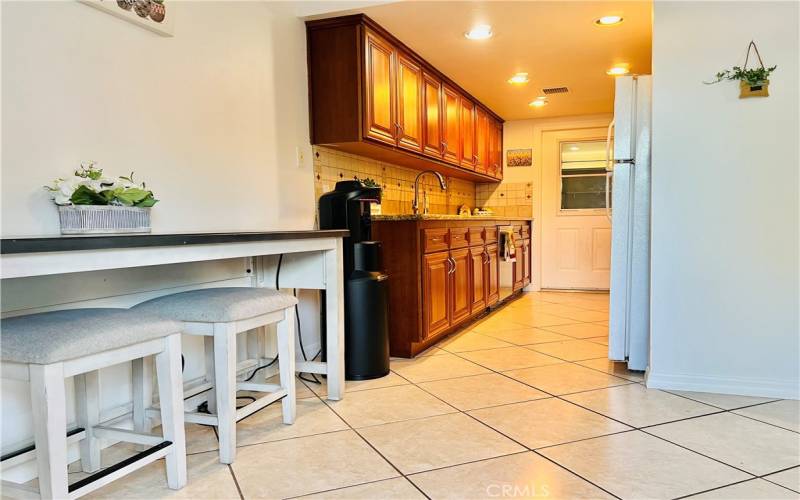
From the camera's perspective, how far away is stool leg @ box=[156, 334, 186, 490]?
154cm

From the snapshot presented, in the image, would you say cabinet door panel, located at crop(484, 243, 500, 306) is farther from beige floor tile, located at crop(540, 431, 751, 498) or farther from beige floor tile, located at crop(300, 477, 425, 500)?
beige floor tile, located at crop(300, 477, 425, 500)

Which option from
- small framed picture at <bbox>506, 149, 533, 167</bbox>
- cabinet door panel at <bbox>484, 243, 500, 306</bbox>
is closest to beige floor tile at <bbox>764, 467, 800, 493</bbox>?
cabinet door panel at <bbox>484, 243, 500, 306</bbox>

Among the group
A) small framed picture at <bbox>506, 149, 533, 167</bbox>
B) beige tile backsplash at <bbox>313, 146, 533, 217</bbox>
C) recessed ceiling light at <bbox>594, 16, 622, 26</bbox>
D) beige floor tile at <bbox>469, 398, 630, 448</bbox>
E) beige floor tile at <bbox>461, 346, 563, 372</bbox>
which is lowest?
beige floor tile at <bbox>461, 346, 563, 372</bbox>

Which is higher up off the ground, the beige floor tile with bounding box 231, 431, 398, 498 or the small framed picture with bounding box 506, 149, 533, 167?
the small framed picture with bounding box 506, 149, 533, 167

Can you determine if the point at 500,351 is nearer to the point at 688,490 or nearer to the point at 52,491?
the point at 688,490

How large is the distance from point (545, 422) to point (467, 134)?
3.44m

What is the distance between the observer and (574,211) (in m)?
6.18

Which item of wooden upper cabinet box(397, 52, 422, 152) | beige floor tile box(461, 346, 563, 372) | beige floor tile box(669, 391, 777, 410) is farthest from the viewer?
wooden upper cabinet box(397, 52, 422, 152)

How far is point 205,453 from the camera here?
1.84m

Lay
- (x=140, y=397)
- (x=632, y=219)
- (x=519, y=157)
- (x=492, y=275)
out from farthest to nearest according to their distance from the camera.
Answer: (x=519, y=157), (x=492, y=275), (x=632, y=219), (x=140, y=397)

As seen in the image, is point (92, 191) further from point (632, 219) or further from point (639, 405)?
point (632, 219)

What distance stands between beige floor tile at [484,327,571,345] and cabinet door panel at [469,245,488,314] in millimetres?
315

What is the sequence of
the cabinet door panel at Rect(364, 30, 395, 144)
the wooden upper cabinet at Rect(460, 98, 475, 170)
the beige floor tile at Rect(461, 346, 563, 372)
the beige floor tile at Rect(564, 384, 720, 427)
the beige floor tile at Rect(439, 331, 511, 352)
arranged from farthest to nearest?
the wooden upper cabinet at Rect(460, 98, 475, 170) < the beige floor tile at Rect(439, 331, 511, 352) < the cabinet door panel at Rect(364, 30, 395, 144) < the beige floor tile at Rect(461, 346, 563, 372) < the beige floor tile at Rect(564, 384, 720, 427)

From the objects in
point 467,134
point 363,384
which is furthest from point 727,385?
point 467,134
